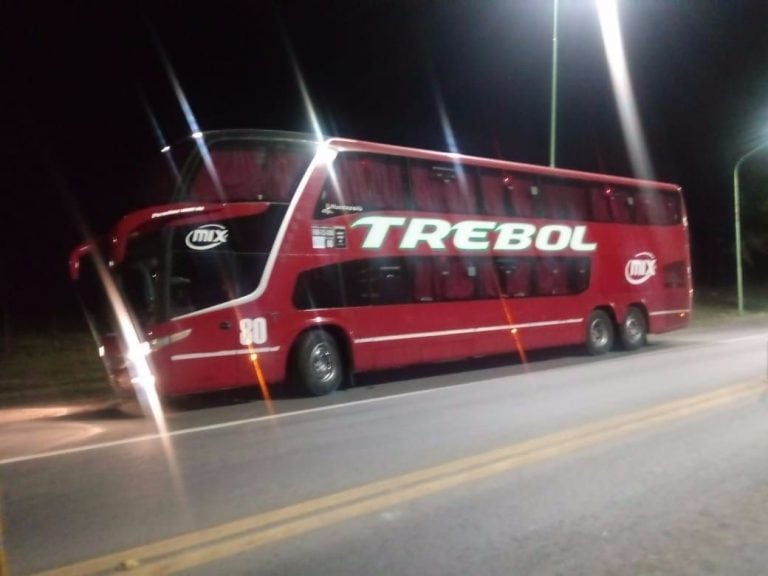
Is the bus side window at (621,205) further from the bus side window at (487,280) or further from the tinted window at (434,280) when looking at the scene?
the bus side window at (487,280)

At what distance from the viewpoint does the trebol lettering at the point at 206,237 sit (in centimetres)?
1264

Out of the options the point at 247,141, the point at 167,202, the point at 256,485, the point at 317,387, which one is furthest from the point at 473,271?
the point at 256,485

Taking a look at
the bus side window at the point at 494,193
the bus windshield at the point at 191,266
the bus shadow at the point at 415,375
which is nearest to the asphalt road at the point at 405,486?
the bus shadow at the point at 415,375

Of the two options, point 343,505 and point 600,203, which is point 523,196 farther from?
point 343,505

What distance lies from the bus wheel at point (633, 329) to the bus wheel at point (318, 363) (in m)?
8.56

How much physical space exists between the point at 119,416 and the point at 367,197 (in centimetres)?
545

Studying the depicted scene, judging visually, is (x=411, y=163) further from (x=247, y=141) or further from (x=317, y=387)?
(x=317, y=387)

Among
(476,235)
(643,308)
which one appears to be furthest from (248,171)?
(643,308)

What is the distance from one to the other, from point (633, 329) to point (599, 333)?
1415 mm

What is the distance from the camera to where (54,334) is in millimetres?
21016

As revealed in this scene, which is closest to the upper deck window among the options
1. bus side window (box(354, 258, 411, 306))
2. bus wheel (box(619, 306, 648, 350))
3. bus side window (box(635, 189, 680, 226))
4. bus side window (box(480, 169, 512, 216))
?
bus side window (box(354, 258, 411, 306))

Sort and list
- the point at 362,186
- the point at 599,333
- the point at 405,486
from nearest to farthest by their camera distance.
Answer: the point at 405,486, the point at 362,186, the point at 599,333

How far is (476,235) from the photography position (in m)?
16.7

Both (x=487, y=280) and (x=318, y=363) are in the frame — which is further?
(x=487, y=280)
